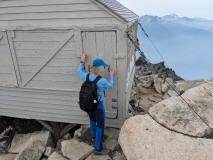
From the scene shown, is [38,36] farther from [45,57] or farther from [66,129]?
[66,129]

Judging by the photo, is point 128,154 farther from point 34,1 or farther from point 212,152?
point 34,1

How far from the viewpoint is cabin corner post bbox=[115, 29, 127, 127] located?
4434mm

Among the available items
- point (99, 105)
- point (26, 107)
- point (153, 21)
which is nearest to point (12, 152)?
point (26, 107)

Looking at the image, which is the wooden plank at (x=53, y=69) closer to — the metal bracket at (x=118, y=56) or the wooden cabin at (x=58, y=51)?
the wooden cabin at (x=58, y=51)

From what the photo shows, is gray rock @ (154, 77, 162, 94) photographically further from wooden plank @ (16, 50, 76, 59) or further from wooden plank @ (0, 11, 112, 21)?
wooden plank @ (0, 11, 112, 21)

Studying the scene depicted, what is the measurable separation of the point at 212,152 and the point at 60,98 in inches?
166

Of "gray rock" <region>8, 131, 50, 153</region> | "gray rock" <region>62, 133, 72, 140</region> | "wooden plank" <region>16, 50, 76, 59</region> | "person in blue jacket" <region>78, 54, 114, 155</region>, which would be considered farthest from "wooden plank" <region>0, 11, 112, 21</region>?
"gray rock" <region>62, 133, 72, 140</region>

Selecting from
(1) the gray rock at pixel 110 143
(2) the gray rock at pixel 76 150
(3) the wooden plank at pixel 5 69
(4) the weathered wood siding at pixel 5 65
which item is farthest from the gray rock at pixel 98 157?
(3) the wooden plank at pixel 5 69

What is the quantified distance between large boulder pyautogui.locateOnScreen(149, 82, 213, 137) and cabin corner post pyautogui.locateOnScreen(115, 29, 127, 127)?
1074 mm

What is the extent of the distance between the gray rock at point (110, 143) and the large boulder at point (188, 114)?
4.86 feet

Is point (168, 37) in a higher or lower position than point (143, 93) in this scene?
lower

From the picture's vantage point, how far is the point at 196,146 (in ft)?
11.1

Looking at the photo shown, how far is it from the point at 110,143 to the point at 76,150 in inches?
37.5

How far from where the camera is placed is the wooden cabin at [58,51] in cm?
448
